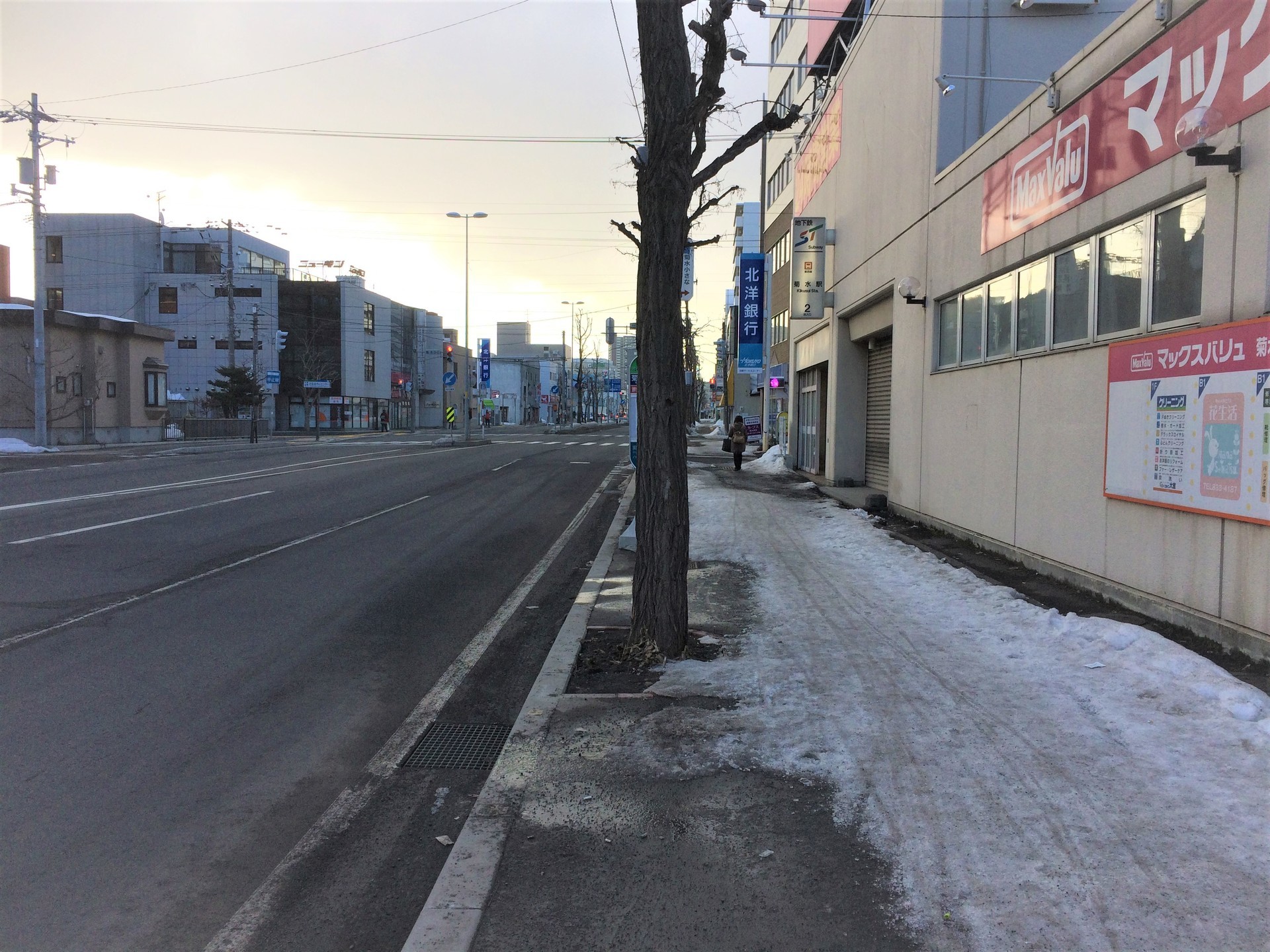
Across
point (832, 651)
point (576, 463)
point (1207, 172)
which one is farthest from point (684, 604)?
point (576, 463)

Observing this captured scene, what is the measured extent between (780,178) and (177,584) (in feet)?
95.7

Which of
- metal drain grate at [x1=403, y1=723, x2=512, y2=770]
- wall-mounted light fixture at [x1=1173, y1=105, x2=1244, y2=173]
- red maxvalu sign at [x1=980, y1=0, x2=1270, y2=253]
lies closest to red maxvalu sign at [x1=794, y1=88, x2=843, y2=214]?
red maxvalu sign at [x1=980, y1=0, x2=1270, y2=253]

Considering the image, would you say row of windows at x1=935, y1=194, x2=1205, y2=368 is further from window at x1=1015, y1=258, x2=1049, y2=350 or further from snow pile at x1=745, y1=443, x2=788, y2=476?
snow pile at x1=745, y1=443, x2=788, y2=476

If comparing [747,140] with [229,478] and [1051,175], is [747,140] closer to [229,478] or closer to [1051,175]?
[1051,175]

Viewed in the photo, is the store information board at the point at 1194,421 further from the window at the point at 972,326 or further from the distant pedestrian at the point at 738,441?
the distant pedestrian at the point at 738,441

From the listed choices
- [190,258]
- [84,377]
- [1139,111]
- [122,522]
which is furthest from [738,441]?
[190,258]

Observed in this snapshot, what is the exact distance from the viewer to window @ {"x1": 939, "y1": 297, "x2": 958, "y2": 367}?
12.1 meters

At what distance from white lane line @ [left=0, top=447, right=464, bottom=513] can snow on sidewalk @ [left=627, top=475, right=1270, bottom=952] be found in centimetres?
1329

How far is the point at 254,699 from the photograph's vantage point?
5438 mm

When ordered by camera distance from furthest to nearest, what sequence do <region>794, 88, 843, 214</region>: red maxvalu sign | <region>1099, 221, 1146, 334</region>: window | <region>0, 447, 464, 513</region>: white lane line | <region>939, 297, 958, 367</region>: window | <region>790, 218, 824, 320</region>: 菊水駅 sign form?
<region>794, 88, 843, 214</region>: red maxvalu sign → <region>790, 218, 824, 320</region>: 菊水駅 sign → <region>0, 447, 464, 513</region>: white lane line → <region>939, 297, 958, 367</region>: window → <region>1099, 221, 1146, 334</region>: window

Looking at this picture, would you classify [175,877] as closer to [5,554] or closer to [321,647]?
[321,647]

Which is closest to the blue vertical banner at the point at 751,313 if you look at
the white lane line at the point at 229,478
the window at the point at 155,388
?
the white lane line at the point at 229,478

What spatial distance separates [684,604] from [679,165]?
3.28 m

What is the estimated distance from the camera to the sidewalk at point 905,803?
10.1 ft
